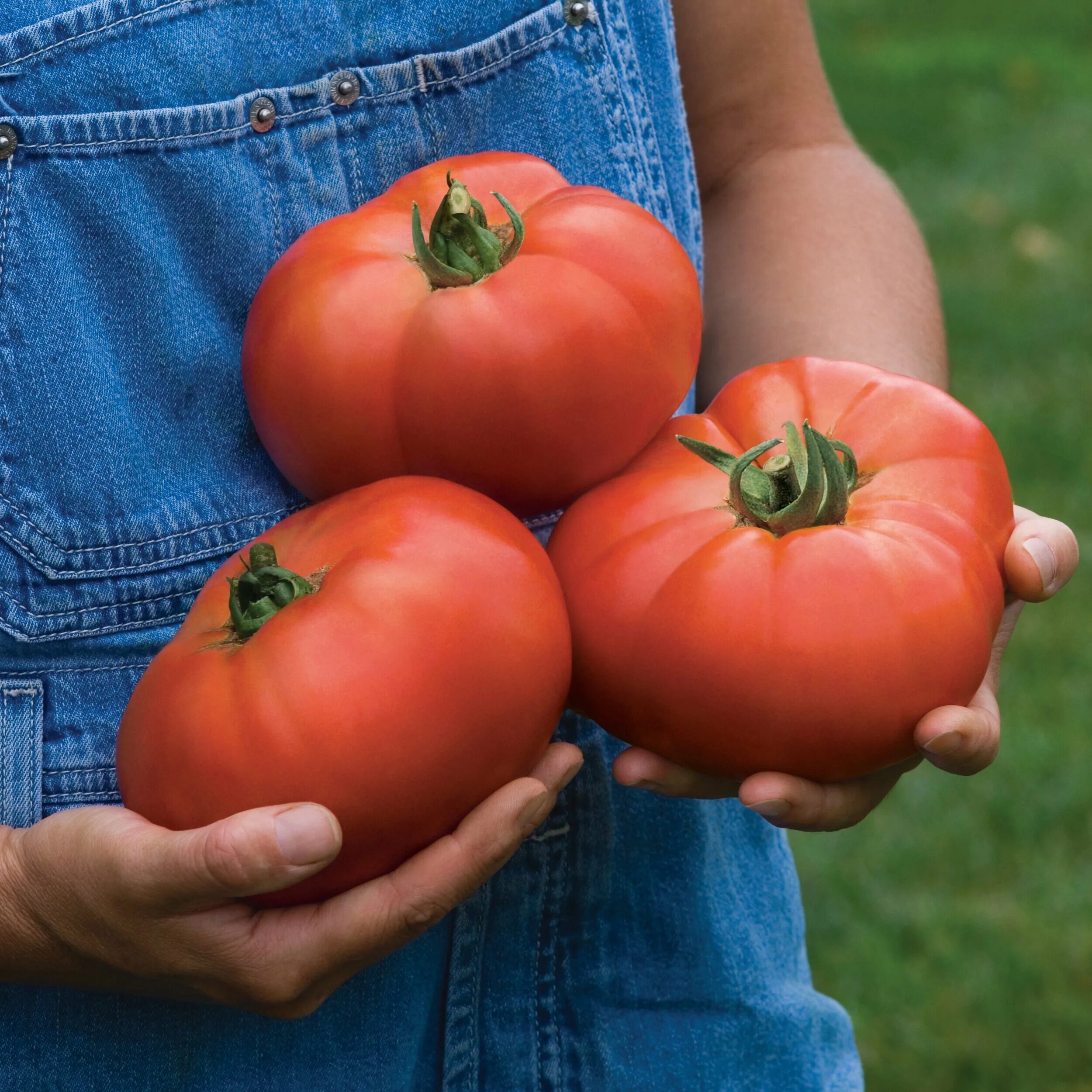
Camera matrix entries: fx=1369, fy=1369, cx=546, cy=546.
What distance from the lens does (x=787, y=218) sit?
5.46 feet

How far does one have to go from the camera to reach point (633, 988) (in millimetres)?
1380

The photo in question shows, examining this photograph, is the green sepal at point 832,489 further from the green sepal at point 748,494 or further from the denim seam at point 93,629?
the denim seam at point 93,629

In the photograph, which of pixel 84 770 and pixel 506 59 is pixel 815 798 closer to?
pixel 84 770

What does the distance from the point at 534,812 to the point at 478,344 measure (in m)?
0.36

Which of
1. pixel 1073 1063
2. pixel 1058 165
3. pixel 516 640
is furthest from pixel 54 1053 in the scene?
pixel 1058 165

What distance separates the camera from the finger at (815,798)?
1.05 metres

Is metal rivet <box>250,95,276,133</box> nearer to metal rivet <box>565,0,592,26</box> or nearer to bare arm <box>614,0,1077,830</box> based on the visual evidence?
metal rivet <box>565,0,592,26</box>

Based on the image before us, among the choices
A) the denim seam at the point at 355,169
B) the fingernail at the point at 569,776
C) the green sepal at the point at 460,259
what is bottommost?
the fingernail at the point at 569,776

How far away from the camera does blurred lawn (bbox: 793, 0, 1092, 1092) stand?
2.69m

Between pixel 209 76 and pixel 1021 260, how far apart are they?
4.70 meters

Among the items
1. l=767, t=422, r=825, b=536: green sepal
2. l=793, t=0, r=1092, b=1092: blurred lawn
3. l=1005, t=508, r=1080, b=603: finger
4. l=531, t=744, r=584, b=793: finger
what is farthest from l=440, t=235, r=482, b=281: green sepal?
l=793, t=0, r=1092, b=1092: blurred lawn

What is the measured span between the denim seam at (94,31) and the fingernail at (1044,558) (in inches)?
32.5

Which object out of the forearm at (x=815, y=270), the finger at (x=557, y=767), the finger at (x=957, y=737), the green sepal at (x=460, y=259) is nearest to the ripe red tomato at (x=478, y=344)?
the green sepal at (x=460, y=259)

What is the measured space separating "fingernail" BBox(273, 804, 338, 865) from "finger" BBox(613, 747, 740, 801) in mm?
272
